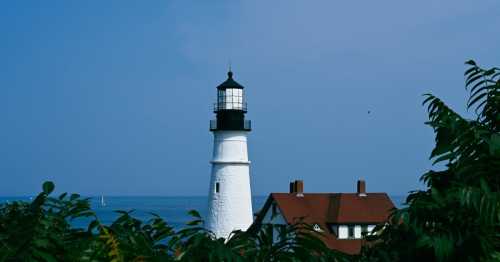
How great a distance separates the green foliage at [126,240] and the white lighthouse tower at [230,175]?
1425 inches

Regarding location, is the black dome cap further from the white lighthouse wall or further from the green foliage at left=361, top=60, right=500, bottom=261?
the green foliage at left=361, top=60, right=500, bottom=261

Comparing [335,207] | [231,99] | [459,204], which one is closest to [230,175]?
[231,99]

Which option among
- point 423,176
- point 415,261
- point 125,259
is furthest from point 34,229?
point 423,176

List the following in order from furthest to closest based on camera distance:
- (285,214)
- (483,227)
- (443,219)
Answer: (285,214), (443,219), (483,227)

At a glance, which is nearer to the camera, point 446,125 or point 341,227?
point 446,125

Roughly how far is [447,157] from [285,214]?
34.3 m

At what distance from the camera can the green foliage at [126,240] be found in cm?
258

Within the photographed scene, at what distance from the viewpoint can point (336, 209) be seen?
39219 mm

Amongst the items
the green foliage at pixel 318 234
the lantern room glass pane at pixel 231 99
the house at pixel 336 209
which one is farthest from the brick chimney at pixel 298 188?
the green foliage at pixel 318 234

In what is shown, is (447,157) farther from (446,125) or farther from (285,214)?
(285,214)

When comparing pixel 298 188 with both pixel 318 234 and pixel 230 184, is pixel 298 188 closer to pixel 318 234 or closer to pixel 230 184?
pixel 230 184

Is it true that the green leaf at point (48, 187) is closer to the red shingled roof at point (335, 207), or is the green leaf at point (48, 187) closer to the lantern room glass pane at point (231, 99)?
the red shingled roof at point (335, 207)

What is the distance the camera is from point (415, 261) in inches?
145

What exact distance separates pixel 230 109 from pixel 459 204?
3665cm
